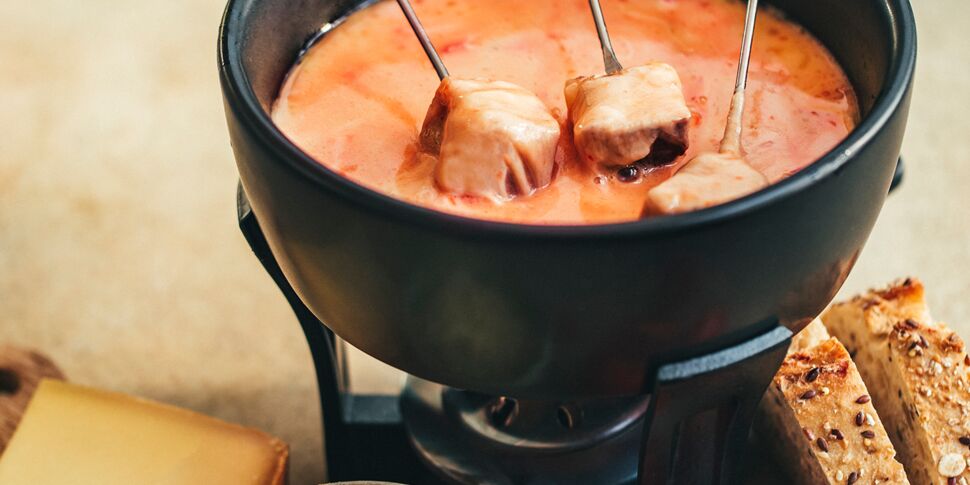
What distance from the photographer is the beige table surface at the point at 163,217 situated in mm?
1833

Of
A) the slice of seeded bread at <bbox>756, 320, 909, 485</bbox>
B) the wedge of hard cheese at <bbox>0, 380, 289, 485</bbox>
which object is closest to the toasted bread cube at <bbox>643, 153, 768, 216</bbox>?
the slice of seeded bread at <bbox>756, 320, 909, 485</bbox>

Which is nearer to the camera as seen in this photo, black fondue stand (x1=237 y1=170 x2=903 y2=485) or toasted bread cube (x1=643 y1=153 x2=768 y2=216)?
toasted bread cube (x1=643 y1=153 x2=768 y2=216)

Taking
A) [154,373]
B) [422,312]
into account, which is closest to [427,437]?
[154,373]

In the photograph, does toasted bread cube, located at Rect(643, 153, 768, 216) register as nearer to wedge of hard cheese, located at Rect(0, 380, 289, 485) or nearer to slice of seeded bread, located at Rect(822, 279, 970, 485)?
slice of seeded bread, located at Rect(822, 279, 970, 485)

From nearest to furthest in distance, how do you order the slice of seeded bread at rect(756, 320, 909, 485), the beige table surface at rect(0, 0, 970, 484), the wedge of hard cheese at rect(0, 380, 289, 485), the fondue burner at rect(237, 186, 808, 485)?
the fondue burner at rect(237, 186, 808, 485), the slice of seeded bread at rect(756, 320, 909, 485), the wedge of hard cheese at rect(0, 380, 289, 485), the beige table surface at rect(0, 0, 970, 484)

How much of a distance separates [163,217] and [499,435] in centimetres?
91

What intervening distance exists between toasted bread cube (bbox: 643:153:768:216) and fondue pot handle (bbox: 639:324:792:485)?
13cm

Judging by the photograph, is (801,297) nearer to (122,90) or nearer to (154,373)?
(154,373)

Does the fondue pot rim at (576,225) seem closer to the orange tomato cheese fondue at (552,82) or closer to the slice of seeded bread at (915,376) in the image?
the orange tomato cheese fondue at (552,82)

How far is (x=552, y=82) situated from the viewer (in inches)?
47.2

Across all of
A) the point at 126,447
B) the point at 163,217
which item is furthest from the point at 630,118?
the point at 163,217

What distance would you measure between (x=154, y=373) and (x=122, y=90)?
0.78 m

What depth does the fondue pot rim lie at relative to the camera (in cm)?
82

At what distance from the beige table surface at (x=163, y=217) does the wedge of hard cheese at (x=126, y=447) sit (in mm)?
244
